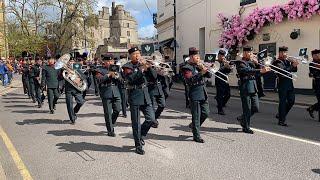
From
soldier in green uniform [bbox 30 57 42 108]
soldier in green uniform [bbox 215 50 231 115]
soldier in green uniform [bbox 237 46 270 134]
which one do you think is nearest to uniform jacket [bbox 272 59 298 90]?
soldier in green uniform [bbox 237 46 270 134]

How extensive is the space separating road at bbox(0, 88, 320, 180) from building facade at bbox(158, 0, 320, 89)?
23.0ft

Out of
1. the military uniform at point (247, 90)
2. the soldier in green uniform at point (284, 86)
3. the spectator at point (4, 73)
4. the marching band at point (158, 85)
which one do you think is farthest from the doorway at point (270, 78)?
the spectator at point (4, 73)

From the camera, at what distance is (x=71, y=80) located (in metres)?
11.7

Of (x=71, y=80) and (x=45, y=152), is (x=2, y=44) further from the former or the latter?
(x=45, y=152)

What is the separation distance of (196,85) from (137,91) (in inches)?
53.7

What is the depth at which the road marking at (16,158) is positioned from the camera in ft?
22.0

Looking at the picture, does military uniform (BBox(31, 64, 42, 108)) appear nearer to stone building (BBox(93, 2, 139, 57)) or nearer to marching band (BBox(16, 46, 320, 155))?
marching band (BBox(16, 46, 320, 155))

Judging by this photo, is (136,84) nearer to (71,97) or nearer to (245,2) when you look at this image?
(71,97)

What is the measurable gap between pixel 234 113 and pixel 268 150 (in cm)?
520

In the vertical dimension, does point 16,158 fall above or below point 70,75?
below

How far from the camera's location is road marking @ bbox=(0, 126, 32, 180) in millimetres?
6716

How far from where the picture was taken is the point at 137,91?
7.97m

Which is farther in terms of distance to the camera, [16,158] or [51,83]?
[51,83]

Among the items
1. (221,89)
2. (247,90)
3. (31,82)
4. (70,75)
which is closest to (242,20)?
(221,89)
